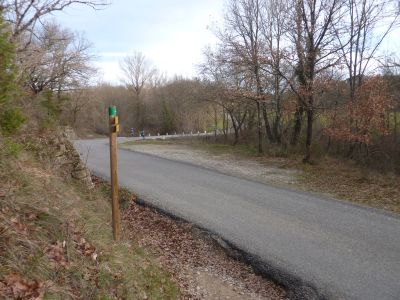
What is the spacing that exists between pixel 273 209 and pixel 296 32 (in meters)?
10.7

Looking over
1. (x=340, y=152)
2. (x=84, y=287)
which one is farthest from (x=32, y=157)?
(x=340, y=152)

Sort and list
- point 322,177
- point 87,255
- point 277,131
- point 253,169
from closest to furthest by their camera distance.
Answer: point 87,255
point 322,177
point 253,169
point 277,131

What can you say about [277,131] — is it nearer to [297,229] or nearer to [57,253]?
[297,229]

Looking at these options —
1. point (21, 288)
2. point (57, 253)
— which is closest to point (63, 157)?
point (57, 253)

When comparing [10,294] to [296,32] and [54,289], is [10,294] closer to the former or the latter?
[54,289]

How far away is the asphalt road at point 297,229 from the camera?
16.6ft

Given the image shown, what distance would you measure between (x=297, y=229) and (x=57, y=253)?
4849 mm

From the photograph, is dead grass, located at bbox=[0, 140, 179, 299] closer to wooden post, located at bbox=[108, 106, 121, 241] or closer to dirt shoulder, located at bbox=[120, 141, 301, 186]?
wooden post, located at bbox=[108, 106, 121, 241]

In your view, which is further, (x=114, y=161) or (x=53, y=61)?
(x=53, y=61)

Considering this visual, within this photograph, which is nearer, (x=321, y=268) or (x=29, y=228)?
(x=29, y=228)

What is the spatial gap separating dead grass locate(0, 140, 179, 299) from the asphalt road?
75.1 inches

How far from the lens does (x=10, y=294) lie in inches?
110

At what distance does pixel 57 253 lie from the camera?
3689 millimetres

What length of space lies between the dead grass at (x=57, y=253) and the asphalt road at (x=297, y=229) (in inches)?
75.1
